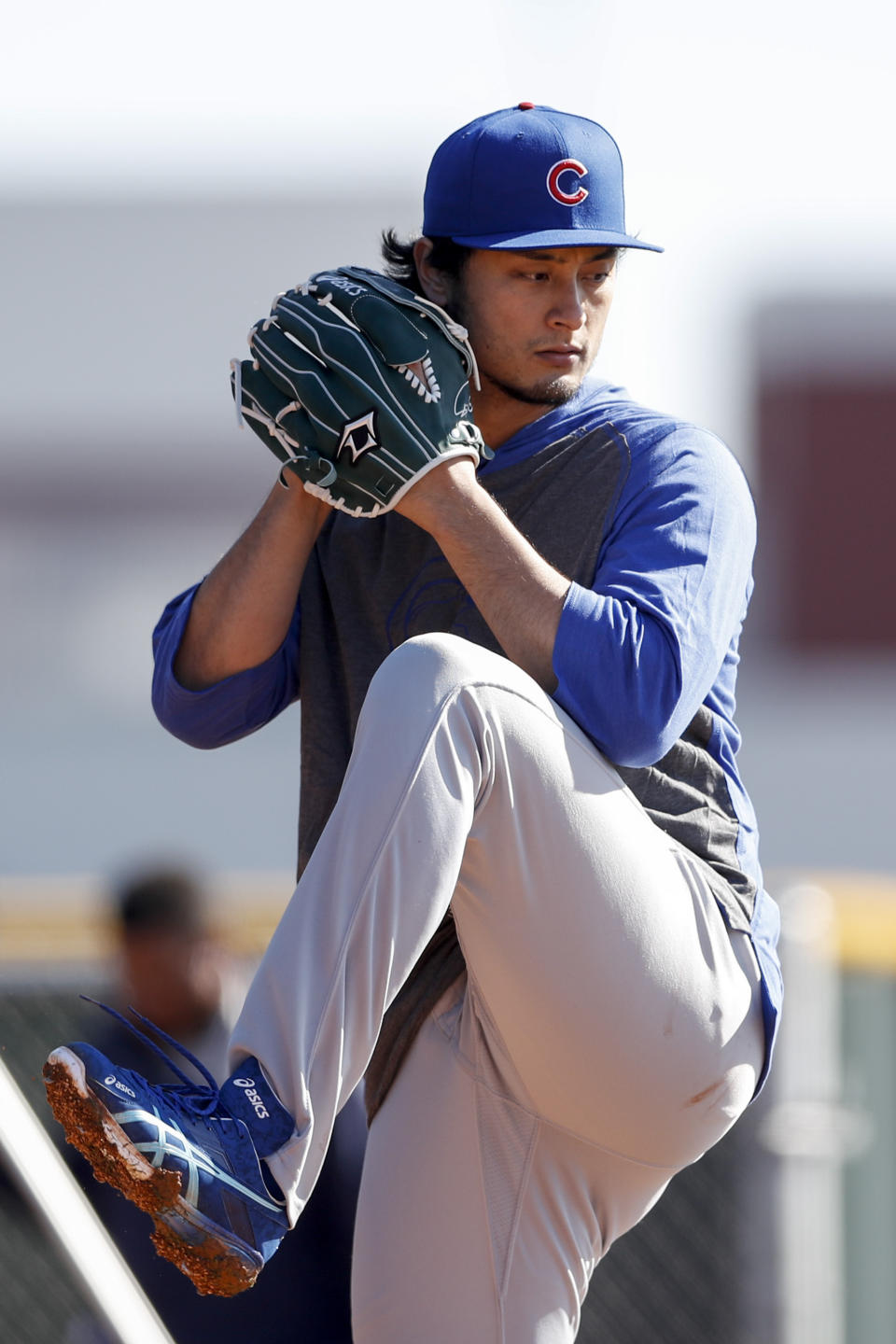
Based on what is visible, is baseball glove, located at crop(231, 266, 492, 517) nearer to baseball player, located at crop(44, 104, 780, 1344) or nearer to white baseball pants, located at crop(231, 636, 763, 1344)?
baseball player, located at crop(44, 104, 780, 1344)

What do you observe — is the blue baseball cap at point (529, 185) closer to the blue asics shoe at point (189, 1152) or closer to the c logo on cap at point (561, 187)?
the c logo on cap at point (561, 187)

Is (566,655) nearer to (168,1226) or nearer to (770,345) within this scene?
(168,1226)

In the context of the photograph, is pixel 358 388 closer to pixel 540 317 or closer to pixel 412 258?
pixel 540 317

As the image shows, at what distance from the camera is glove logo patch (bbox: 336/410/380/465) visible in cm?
220

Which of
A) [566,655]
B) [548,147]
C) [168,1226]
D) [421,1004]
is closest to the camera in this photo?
[168,1226]

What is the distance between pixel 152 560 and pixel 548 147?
21.2 meters

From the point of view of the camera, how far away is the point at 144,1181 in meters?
1.77

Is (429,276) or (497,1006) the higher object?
(429,276)

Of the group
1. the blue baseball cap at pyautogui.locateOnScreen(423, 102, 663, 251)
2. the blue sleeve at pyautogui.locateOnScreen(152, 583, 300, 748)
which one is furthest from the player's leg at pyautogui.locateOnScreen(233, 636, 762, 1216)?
the blue baseball cap at pyautogui.locateOnScreen(423, 102, 663, 251)

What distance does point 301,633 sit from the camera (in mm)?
2580

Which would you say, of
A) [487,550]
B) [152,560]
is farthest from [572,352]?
A: [152,560]

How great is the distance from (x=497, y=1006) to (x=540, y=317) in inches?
37.1

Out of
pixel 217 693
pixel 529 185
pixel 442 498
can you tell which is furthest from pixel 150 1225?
pixel 529 185

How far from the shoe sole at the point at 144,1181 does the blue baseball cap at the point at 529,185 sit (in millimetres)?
1261
